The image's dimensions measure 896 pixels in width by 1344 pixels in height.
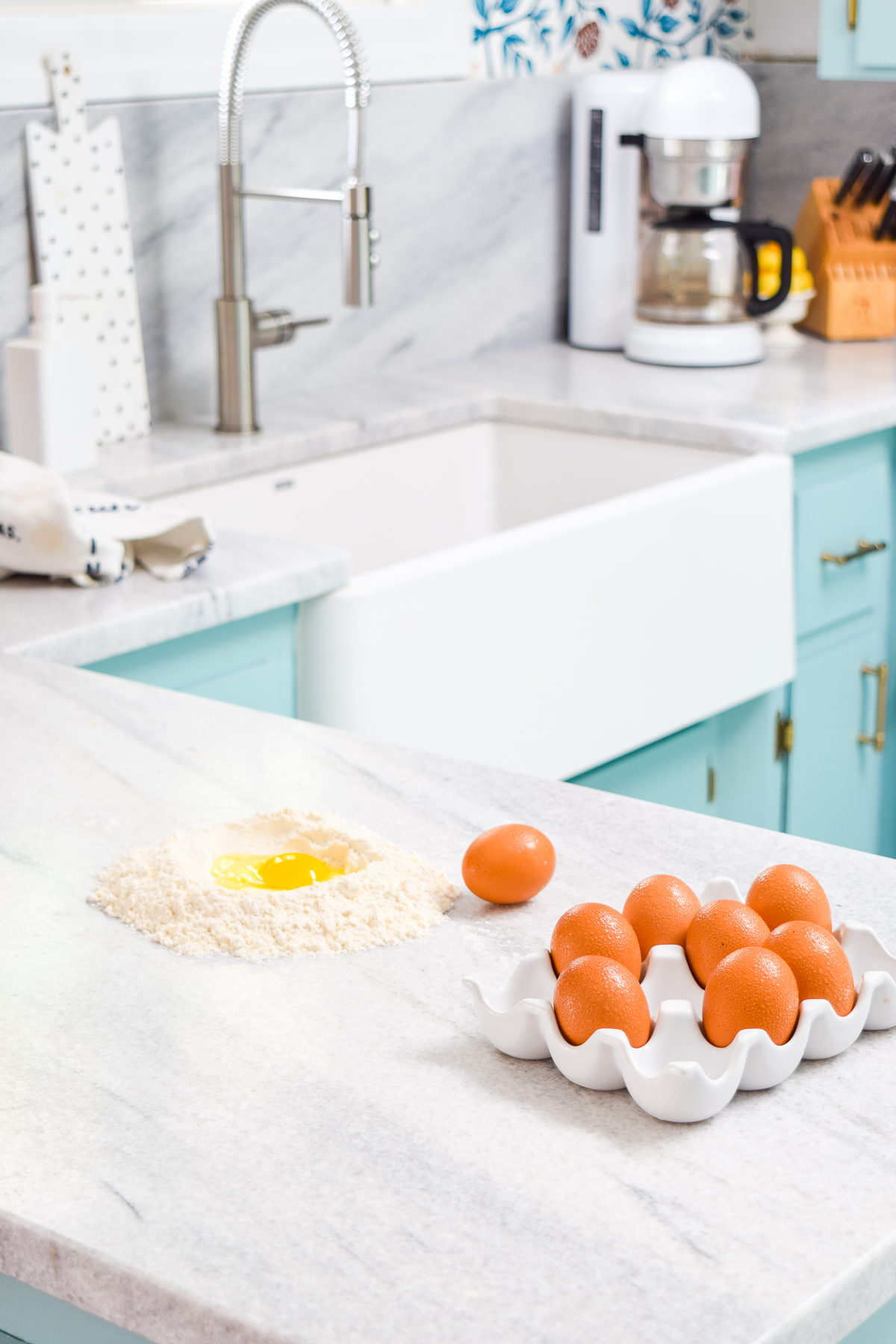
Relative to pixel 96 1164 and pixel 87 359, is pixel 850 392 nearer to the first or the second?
pixel 87 359

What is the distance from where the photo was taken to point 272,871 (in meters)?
0.96

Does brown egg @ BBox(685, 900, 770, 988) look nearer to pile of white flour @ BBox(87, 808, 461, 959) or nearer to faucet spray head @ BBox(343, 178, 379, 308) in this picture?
pile of white flour @ BBox(87, 808, 461, 959)

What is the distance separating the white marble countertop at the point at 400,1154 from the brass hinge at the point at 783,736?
132cm

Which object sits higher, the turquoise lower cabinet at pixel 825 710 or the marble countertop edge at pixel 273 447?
the marble countertop edge at pixel 273 447

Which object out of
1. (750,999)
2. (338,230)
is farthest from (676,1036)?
(338,230)

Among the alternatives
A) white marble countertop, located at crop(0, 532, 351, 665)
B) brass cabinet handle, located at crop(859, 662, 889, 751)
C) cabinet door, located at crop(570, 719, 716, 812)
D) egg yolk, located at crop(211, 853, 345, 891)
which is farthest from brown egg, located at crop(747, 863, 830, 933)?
brass cabinet handle, located at crop(859, 662, 889, 751)

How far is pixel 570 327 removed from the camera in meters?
2.83

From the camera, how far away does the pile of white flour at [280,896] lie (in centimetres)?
89

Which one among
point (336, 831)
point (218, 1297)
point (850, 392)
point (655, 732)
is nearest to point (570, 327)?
point (850, 392)

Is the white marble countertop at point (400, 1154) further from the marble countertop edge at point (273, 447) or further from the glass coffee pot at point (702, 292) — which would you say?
the glass coffee pot at point (702, 292)

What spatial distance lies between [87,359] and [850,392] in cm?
110

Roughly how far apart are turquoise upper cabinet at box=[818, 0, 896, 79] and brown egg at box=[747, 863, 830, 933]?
2107 mm

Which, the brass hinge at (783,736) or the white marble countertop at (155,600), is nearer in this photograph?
the white marble countertop at (155,600)

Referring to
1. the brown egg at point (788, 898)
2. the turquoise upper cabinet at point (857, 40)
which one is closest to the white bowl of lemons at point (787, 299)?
the turquoise upper cabinet at point (857, 40)
